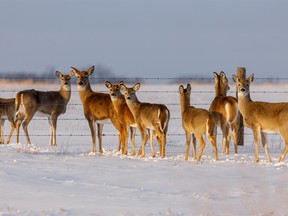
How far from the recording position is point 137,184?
12.1 metres

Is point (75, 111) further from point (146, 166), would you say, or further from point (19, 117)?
point (146, 166)

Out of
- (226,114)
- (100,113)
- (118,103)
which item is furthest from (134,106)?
(226,114)

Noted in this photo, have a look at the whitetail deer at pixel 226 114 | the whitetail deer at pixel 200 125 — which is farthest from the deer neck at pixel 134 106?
the whitetail deer at pixel 226 114

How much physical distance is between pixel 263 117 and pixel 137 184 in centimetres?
425

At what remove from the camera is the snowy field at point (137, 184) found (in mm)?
9828

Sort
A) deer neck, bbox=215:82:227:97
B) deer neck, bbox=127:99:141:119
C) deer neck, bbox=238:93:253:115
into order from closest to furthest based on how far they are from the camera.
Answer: deer neck, bbox=238:93:253:115, deer neck, bbox=127:99:141:119, deer neck, bbox=215:82:227:97

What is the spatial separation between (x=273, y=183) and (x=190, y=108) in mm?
4087

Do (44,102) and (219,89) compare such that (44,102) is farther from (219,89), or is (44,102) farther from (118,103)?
(219,89)

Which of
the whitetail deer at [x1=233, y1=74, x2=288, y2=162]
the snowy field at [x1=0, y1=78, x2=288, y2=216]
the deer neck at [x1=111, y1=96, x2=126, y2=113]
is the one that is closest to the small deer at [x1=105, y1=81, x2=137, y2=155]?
the deer neck at [x1=111, y1=96, x2=126, y2=113]

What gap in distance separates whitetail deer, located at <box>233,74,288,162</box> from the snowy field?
0.51 metres

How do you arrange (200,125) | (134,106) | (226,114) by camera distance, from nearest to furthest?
(200,125)
(134,106)
(226,114)

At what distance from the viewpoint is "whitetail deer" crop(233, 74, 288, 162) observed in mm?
14914

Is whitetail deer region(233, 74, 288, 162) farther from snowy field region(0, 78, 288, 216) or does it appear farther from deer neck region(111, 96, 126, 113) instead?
deer neck region(111, 96, 126, 113)

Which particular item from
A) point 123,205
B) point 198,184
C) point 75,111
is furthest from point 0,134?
point 75,111
